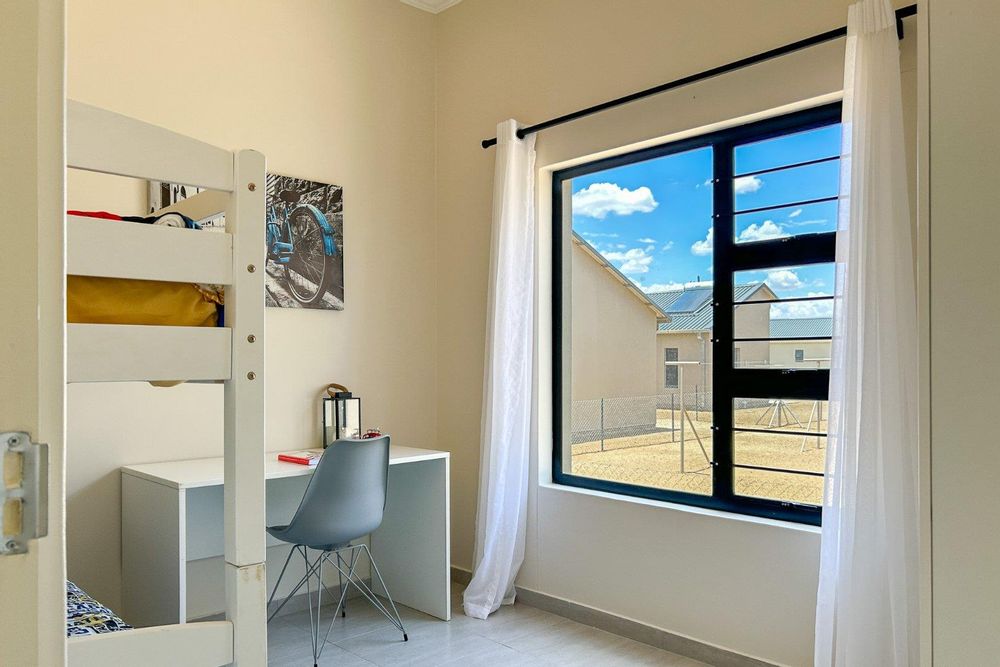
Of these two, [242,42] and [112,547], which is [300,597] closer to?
[112,547]

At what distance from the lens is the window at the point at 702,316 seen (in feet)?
8.81

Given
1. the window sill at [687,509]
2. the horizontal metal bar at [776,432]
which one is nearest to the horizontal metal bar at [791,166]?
the horizontal metal bar at [776,432]

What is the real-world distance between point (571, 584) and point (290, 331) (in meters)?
1.71

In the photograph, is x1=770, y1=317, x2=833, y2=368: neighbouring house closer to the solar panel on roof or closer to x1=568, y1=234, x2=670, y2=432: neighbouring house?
the solar panel on roof

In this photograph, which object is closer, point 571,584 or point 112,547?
point 112,547

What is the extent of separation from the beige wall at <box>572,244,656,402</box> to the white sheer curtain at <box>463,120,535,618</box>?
0.75ft

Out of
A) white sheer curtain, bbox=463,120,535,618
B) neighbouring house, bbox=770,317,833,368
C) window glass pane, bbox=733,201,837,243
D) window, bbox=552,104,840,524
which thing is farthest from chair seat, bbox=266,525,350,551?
window glass pane, bbox=733,201,837,243

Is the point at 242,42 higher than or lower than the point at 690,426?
higher

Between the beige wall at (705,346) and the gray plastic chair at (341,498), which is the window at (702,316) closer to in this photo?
the beige wall at (705,346)

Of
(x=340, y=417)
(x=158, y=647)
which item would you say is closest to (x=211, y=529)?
(x=340, y=417)

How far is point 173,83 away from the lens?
3.13 meters

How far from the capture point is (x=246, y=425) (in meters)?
1.59
